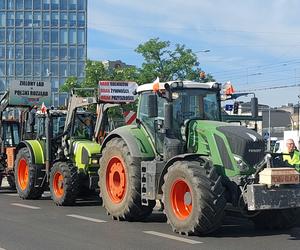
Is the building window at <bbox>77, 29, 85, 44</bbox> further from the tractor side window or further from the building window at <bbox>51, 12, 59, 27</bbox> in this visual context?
the tractor side window

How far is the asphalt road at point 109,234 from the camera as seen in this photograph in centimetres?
833

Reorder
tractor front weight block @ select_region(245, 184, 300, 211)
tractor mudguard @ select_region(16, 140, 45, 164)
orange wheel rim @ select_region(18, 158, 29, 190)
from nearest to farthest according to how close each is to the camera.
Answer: tractor front weight block @ select_region(245, 184, 300, 211) → tractor mudguard @ select_region(16, 140, 45, 164) → orange wheel rim @ select_region(18, 158, 29, 190)

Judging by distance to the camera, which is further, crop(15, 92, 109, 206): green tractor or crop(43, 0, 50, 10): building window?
crop(43, 0, 50, 10): building window

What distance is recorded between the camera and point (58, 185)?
534 inches

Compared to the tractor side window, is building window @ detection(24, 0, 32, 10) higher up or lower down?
higher up

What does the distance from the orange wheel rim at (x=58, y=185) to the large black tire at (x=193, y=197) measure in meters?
4.47

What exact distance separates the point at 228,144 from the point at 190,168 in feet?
2.70

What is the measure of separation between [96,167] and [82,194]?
2.00m

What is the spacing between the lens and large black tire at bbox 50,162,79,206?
42.7 feet

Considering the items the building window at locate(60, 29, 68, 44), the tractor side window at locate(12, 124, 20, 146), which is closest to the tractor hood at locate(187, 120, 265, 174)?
the tractor side window at locate(12, 124, 20, 146)

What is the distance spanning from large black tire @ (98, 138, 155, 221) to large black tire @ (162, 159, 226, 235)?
3.10 ft

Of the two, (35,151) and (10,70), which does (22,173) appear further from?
(10,70)

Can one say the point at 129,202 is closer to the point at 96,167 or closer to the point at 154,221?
the point at 154,221

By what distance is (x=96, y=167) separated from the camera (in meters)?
13.2
